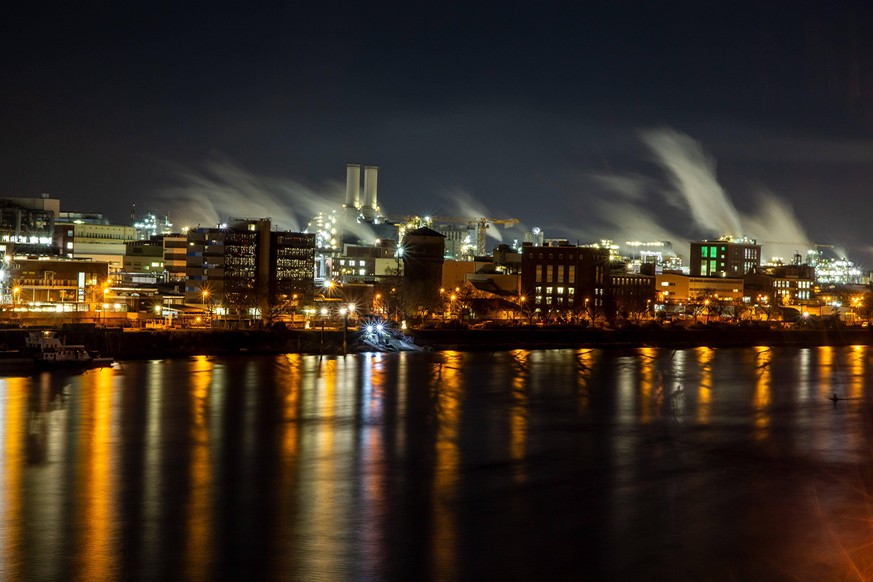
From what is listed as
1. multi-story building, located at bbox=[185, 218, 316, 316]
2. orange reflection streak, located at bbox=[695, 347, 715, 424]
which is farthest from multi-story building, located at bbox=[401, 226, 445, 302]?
orange reflection streak, located at bbox=[695, 347, 715, 424]

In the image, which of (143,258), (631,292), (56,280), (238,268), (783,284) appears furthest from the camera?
(783,284)

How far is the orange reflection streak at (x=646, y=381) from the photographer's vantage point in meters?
11.0

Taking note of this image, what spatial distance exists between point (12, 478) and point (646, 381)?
384 inches

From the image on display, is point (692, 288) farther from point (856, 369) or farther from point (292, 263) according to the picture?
point (856, 369)

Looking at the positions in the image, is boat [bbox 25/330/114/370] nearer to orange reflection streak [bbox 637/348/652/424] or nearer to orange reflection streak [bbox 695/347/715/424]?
orange reflection streak [bbox 637/348/652/424]

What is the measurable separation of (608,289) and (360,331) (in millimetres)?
13457

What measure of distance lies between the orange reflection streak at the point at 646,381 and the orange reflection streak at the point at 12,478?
6281 mm

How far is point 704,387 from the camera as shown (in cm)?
1381

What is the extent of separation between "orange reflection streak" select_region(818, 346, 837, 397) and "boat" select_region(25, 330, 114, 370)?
10.6 m

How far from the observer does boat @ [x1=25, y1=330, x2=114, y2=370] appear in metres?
13.7

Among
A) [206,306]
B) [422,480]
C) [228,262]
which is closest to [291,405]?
[422,480]

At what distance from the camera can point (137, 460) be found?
768 centimetres

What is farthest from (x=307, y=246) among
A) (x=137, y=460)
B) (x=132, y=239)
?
(x=137, y=460)

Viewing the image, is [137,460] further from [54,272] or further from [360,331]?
[54,272]
